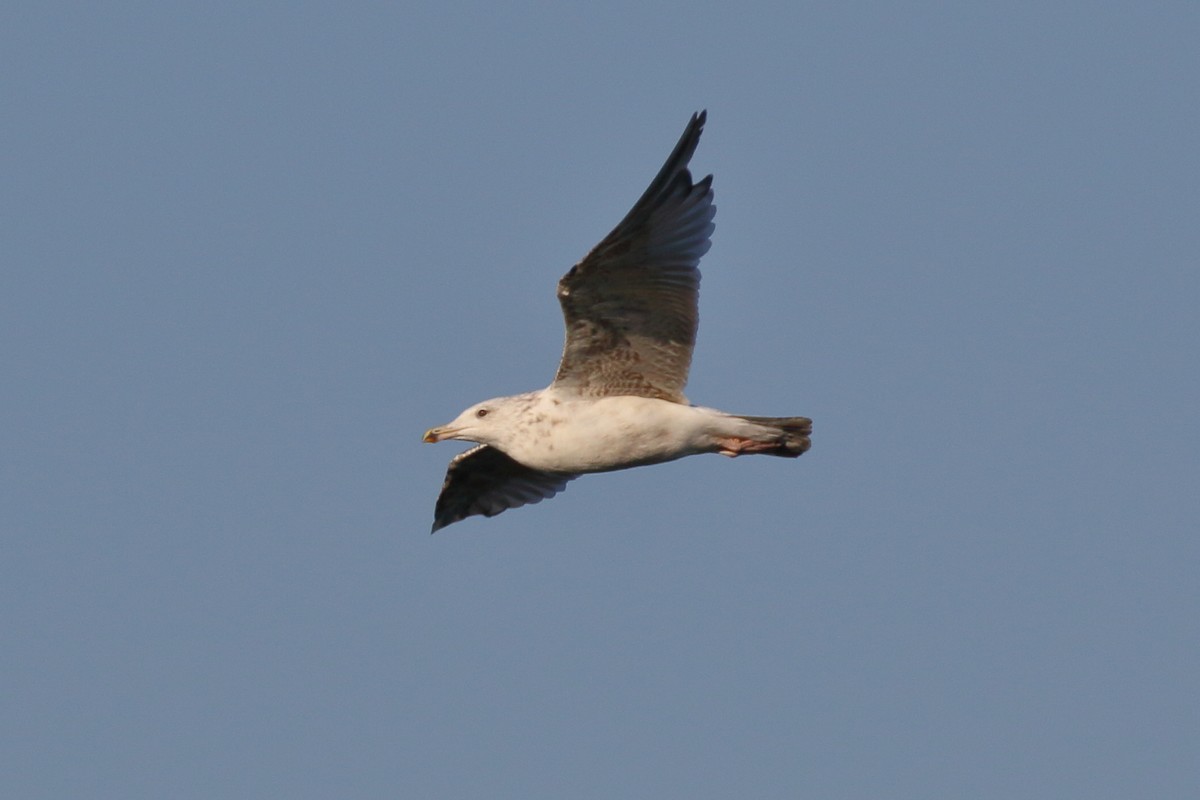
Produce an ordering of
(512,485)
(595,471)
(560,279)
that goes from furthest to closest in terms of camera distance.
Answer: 1. (512,485)
2. (595,471)
3. (560,279)

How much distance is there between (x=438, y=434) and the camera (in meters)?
18.3

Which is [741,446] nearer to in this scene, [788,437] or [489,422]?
[788,437]

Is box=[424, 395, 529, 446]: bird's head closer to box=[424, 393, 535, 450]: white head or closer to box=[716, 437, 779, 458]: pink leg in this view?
box=[424, 393, 535, 450]: white head

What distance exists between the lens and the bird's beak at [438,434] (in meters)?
18.2

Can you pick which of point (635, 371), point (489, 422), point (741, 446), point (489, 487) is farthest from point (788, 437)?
point (489, 487)

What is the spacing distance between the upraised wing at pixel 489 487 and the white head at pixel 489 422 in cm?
220

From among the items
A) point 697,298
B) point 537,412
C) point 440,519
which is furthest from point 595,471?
point 440,519

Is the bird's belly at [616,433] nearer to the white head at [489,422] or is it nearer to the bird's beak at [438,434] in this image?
the white head at [489,422]

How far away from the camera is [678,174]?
16.7 meters

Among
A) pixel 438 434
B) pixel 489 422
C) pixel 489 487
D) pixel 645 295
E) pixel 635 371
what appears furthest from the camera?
pixel 489 487

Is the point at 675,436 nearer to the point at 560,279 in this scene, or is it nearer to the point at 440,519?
the point at 560,279

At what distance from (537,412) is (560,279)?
150cm

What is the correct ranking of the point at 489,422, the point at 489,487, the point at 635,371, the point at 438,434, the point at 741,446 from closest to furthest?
the point at 635,371, the point at 741,446, the point at 489,422, the point at 438,434, the point at 489,487

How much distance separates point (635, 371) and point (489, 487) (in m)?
3.89
